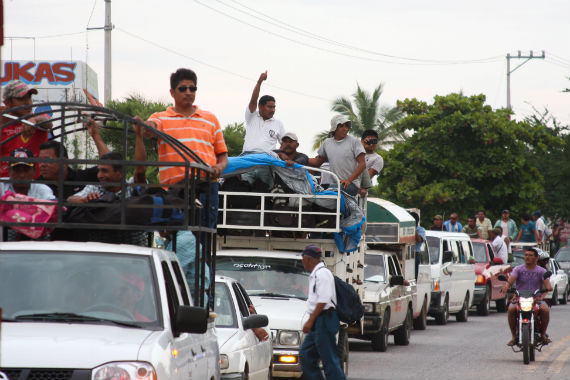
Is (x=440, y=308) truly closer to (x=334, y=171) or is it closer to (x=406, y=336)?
(x=406, y=336)

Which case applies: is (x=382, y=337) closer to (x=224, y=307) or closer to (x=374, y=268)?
(x=374, y=268)

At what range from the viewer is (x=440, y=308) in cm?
2486

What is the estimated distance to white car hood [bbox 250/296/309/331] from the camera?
12.9m

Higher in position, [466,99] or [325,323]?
[466,99]

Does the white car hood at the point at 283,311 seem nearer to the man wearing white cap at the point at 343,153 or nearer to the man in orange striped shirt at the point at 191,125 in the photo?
the man wearing white cap at the point at 343,153

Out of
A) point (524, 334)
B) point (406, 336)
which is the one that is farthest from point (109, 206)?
point (406, 336)

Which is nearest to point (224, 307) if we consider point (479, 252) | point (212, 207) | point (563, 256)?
point (212, 207)

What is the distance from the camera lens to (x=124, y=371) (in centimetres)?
Answer: 638

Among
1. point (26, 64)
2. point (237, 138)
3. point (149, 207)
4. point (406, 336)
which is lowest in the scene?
point (406, 336)

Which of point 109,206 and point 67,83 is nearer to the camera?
point 109,206

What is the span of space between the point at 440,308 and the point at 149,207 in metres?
18.0

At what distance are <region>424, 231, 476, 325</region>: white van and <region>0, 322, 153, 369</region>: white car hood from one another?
58.1 feet

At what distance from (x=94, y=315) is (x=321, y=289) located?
196 inches

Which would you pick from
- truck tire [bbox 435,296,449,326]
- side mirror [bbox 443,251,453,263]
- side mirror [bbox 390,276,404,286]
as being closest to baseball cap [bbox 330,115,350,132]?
side mirror [bbox 390,276,404,286]
